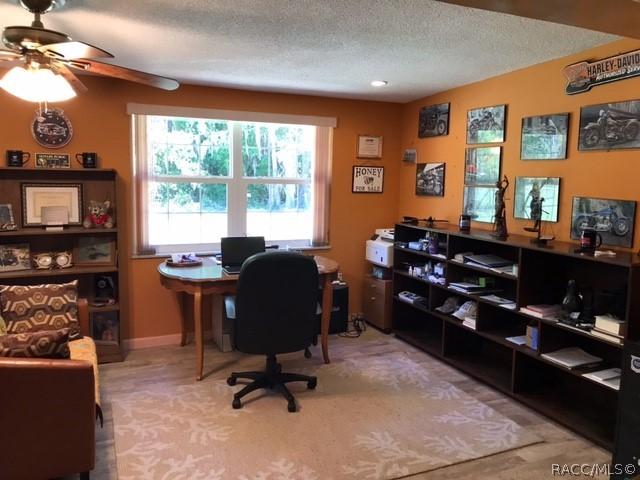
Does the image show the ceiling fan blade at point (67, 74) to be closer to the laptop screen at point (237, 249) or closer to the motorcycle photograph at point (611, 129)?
the laptop screen at point (237, 249)

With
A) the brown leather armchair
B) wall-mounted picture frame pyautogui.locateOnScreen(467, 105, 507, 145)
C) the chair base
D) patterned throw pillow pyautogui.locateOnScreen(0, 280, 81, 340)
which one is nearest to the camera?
the brown leather armchair

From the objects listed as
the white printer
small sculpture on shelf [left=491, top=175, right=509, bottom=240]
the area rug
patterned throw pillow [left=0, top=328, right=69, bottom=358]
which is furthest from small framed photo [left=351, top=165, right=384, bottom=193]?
patterned throw pillow [left=0, top=328, right=69, bottom=358]

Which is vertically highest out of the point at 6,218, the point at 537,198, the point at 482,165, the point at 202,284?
the point at 482,165

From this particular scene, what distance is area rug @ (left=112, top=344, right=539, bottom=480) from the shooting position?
2453mm

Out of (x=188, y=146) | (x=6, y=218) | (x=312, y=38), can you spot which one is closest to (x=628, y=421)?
(x=312, y=38)

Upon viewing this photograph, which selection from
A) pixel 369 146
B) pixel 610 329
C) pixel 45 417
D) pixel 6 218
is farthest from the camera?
pixel 369 146

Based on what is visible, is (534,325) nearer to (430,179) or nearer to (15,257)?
(430,179)

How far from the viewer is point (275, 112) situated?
4.44 metres

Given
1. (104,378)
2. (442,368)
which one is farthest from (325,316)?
(104,378)

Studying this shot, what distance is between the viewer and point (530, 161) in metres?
3.46

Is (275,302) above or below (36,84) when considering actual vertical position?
below

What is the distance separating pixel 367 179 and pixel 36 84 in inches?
127

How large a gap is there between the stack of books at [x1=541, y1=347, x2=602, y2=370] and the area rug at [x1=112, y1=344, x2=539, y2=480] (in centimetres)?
45

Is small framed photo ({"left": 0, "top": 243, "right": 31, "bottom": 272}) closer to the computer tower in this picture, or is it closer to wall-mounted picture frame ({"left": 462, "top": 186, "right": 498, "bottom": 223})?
wall-mounted picture frame ({"left": 462, "top": 186, "right": 498, "bottom": 223})
